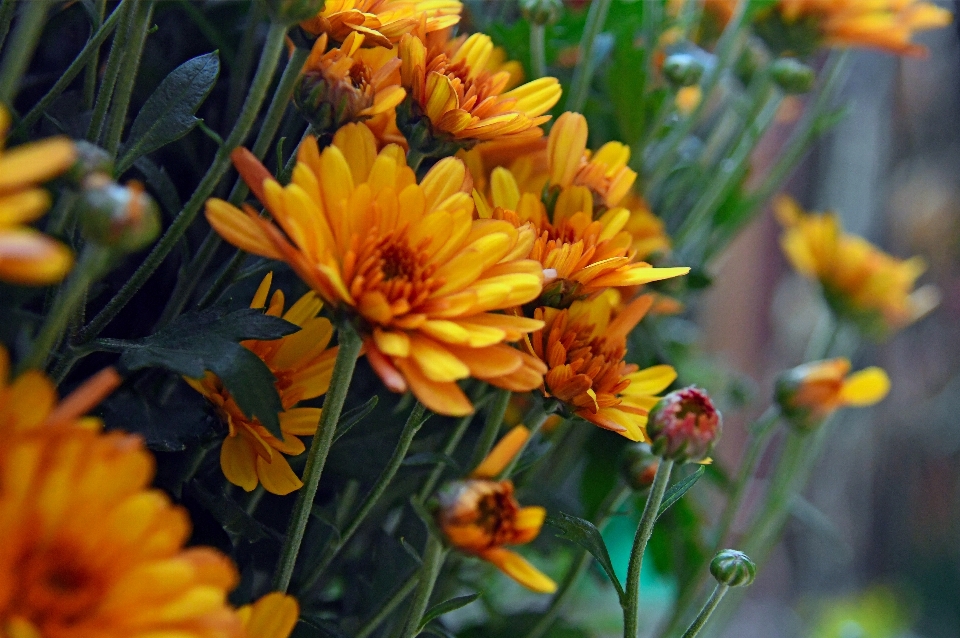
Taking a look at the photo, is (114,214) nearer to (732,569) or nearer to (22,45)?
(22,45)

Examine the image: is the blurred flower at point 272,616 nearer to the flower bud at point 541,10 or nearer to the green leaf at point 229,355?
the green leaf at point 229,355

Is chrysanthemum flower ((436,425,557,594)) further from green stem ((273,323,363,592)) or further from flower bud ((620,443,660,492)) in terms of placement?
flower bud ((620,443,660,492))

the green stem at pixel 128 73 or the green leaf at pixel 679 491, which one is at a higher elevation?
the green stem at pixel 128 73

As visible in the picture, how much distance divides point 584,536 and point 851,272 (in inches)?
18.0

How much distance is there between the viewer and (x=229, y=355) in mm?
238

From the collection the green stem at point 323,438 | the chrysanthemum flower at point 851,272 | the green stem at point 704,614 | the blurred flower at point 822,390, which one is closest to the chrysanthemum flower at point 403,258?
the green stem at point 323,438

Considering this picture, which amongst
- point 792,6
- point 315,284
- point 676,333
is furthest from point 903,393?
point 315,284

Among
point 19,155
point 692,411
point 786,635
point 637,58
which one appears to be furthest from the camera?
point 786,635

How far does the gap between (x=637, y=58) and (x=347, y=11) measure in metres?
0.22

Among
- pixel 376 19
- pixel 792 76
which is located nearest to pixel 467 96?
pixel 376 19

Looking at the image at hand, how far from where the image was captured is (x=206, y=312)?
0.26 m

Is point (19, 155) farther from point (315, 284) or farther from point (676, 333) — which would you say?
point (676, 333)

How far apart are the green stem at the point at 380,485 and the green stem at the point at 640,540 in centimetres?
8

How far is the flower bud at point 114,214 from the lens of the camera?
19cm
